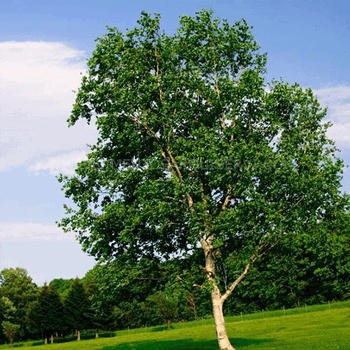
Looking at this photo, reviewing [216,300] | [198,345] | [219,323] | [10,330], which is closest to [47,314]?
[10,330]

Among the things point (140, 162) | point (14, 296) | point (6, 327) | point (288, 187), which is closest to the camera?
point (288, 187)

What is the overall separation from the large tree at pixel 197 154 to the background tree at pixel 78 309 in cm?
7585

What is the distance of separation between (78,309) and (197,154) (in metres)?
83.6

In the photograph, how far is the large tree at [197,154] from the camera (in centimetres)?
2961

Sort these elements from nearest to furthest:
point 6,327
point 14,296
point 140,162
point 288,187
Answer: point 288,187 < point 140,162 < point 6,327 < point 14,296

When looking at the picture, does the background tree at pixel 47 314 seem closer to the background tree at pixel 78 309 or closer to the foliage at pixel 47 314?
the foliage at pixel 47 314

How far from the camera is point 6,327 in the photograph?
113 metres

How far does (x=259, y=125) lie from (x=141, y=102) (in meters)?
8.18

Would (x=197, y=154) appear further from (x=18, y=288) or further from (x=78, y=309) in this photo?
(x=18, y=288)

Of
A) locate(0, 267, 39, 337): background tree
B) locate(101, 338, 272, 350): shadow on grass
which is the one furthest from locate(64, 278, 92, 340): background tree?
locate(101, 338, 272, 350): shadow on grass

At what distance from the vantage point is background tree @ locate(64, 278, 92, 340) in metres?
104

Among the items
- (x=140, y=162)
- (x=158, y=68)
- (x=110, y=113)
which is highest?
(x=158, y=68)

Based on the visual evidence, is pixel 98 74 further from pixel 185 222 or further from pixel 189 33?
pixel 185 222

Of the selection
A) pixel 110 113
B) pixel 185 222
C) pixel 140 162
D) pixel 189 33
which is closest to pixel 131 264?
pixel 185 222
